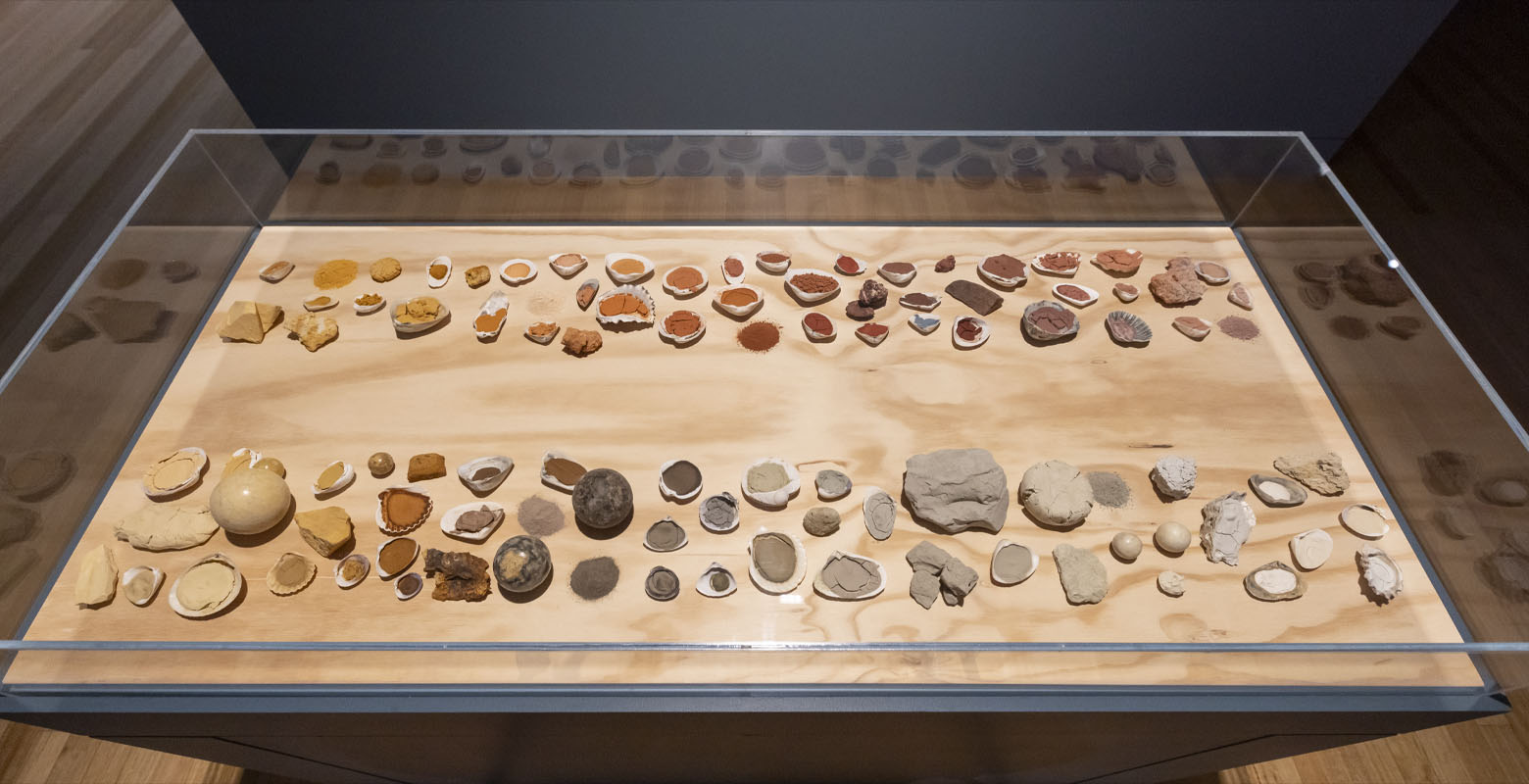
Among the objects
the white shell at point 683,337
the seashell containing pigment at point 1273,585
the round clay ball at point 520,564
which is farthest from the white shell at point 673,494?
the seashell containing pigment at point 1273,585

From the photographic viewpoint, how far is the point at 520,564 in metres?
1.42

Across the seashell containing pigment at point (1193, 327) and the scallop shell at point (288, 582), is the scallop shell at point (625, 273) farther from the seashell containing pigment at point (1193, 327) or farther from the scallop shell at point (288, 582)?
the seashell containing pigment at point (1193, 327)

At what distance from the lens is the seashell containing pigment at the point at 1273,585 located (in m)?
1.44

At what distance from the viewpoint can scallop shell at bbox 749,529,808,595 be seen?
4.76 feet

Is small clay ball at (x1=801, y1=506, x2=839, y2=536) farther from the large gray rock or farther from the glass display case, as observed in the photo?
the large gray rock

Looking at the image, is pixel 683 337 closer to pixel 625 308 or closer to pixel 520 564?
pixel 625 308

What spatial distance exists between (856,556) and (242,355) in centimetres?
146

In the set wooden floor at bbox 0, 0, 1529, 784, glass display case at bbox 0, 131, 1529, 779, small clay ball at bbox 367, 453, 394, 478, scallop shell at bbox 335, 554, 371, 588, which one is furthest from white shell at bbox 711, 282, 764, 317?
wooden floor at bbox 0, 0, 1529, 784

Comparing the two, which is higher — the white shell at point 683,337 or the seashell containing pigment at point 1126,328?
the seashell containing pigment at point 1126,328

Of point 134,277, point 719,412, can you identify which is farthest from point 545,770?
point 134,277

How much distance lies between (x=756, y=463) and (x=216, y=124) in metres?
2.41

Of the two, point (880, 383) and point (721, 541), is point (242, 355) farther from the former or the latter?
point (880, 383)

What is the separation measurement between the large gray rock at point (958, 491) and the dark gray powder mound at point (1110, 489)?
0.56 feet

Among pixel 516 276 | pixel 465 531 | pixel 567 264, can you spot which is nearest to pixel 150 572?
pixel 465 531
